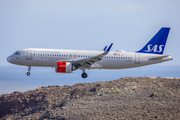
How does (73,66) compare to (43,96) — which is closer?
(73,66)

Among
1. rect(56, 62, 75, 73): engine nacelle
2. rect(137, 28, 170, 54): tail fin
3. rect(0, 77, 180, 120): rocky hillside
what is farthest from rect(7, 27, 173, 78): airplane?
rect(0, 77, 180, 120): rocky hillside

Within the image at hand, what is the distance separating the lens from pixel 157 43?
48.7 metres

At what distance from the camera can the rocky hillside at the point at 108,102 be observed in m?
30.8

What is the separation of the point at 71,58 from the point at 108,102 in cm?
1219

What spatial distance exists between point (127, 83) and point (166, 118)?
40.3ft

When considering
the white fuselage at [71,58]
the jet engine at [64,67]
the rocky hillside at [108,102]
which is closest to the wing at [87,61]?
the jet engine at [64,67]

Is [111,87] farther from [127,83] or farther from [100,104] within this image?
[100,104]

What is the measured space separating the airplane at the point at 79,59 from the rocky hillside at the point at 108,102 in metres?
3.74

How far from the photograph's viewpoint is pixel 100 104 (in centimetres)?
3400

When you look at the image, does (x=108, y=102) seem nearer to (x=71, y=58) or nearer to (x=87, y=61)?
(x=87, y=61)

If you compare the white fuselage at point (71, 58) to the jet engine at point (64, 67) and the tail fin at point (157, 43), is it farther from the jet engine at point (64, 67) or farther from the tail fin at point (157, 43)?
the tail fin at point (157, 43)

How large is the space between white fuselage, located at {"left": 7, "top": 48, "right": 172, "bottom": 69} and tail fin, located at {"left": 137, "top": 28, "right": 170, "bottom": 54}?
2.13m

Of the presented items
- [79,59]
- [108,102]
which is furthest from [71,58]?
[108,102]

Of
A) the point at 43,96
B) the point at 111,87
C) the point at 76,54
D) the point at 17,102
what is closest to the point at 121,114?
the point at 111,87
